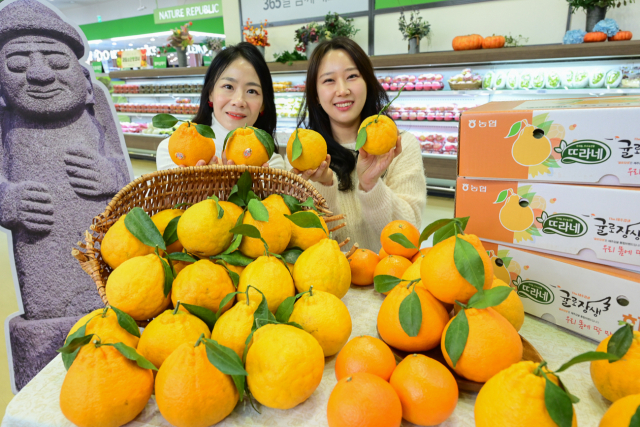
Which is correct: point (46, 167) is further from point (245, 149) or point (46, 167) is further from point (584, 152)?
point (584, 152)

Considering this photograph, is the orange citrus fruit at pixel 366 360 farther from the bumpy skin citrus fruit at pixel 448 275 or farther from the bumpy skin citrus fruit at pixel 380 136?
the bumpy skin citrus fruit at pixel 380 136

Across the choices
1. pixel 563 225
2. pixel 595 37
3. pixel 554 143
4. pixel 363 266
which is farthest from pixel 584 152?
pixel 595 37


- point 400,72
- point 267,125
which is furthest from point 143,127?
point 267,125

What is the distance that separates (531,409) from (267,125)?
205cm

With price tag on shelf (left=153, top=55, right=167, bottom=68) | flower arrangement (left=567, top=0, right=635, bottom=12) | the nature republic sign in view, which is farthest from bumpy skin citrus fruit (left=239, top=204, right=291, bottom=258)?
the nature republic sign

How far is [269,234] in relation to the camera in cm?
96

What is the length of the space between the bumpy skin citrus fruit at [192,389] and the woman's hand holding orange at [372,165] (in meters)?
1.16

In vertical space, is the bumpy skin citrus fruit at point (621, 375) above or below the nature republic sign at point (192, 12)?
below

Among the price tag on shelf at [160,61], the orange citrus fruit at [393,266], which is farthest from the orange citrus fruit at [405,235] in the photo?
the price tag on shelf at [160,61]

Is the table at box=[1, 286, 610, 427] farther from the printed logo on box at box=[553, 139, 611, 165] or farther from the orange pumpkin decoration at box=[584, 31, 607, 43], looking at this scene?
the orange pumpkin decoration at box=[584, 31, 607, 43]

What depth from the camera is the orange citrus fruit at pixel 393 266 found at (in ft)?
3.42

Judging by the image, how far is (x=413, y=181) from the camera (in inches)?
81.9

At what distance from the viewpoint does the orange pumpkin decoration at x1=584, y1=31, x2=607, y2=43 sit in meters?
3.77

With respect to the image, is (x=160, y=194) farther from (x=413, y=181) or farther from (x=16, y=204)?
(x=413, y=181)
